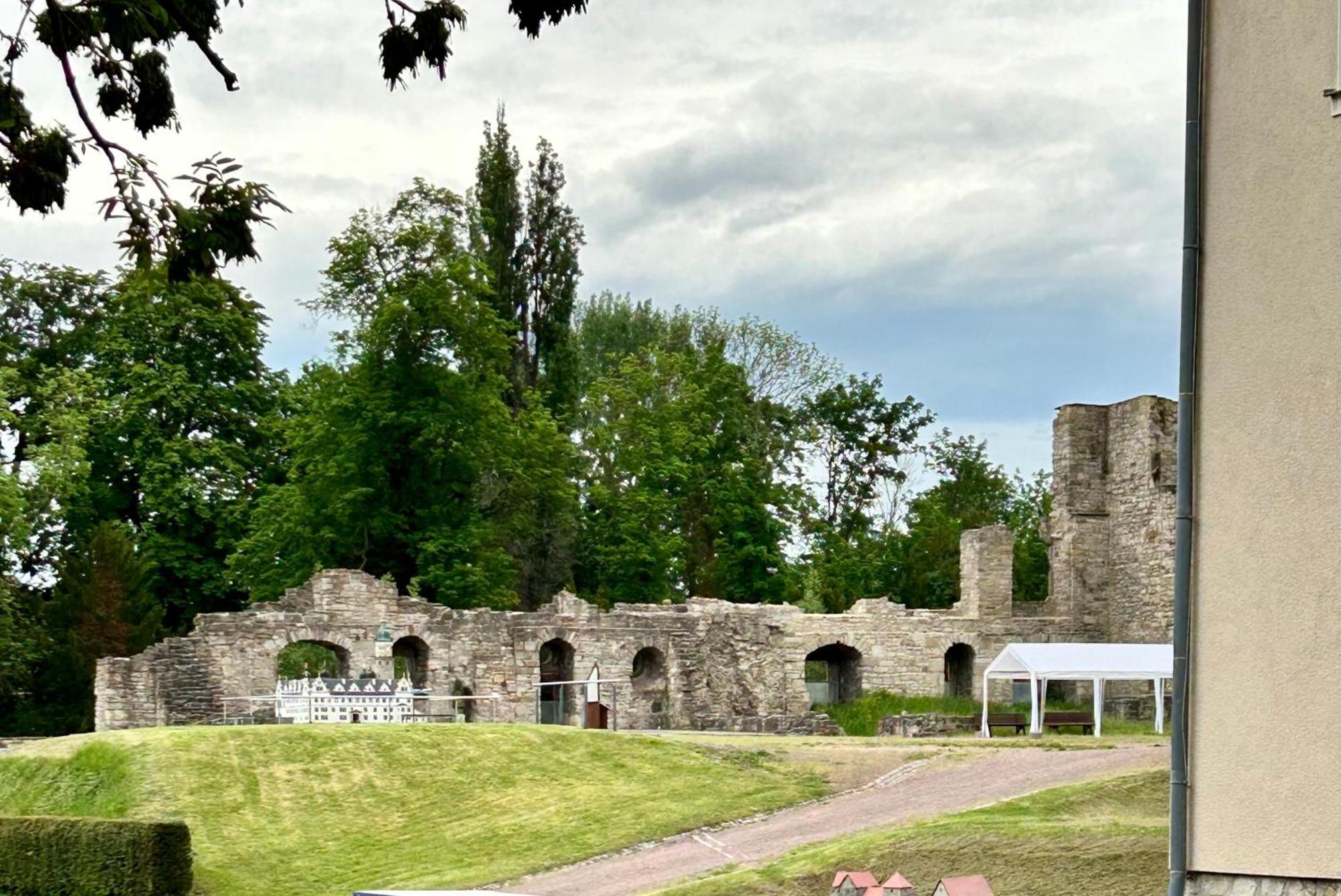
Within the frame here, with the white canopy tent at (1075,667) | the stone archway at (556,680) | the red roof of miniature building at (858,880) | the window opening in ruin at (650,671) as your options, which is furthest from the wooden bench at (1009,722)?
the red roof of miniature building at (858,880)

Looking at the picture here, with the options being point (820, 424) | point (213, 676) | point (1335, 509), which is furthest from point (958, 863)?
point (820, 424)

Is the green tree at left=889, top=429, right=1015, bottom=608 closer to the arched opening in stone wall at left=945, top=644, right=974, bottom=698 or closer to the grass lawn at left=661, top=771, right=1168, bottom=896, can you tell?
the arched opening in stone wall at left=945, top=644, right=974, bottom=698

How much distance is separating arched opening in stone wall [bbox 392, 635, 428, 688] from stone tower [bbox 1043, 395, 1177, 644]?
14.7m

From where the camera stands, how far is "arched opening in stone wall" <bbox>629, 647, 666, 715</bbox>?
131ft

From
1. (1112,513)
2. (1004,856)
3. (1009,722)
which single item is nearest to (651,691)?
(1009,722)

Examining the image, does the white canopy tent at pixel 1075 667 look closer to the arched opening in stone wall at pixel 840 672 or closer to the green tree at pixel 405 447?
the arched opening in stone wall at pixel 840 672

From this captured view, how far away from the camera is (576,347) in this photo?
62.7 m

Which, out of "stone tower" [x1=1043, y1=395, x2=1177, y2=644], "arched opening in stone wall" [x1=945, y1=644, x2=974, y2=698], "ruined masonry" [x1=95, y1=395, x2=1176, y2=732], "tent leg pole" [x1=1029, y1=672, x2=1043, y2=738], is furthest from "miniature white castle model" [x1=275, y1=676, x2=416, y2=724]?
"stone tower" [x1=1043, y1=395, x2=1177, y2=644]

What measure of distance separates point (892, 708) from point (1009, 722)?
16.6ft

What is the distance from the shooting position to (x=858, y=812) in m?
23.6

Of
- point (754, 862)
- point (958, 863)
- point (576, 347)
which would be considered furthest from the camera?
point (576, 347)

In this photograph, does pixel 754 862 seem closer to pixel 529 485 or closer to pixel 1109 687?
pixel 1109 687

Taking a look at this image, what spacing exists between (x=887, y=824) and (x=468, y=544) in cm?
2315

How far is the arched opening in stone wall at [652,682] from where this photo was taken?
39812mm
